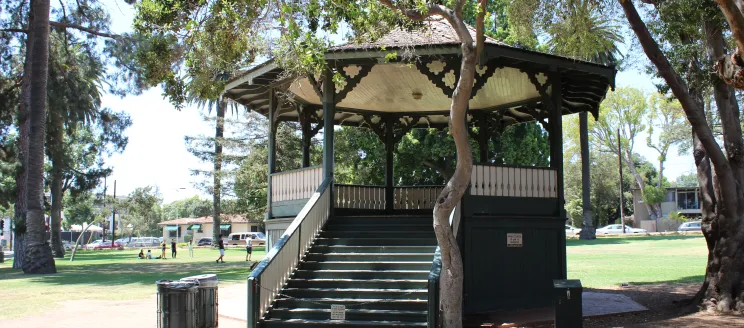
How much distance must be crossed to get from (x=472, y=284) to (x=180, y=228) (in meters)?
103

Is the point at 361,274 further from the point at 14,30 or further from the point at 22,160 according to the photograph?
the point at 22,160

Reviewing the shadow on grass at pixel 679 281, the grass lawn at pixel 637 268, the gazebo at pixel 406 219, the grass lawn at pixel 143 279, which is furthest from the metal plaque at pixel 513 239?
the shadow on grass at pixel 679 281

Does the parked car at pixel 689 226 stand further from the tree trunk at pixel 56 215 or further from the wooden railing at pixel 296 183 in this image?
the wooden railing at pixel 296 183

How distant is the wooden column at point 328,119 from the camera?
47.3 feet

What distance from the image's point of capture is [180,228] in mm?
109625

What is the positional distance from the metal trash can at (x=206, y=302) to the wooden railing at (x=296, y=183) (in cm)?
488

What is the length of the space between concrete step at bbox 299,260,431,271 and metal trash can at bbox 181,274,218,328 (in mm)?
2527

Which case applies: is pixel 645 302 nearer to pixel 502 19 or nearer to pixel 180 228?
pixel 502 19

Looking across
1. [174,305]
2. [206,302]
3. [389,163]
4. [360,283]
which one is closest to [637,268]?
[389,163]

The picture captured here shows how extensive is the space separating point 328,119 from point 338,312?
508 centimetres

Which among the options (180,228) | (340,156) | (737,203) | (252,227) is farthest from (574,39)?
(180,228)

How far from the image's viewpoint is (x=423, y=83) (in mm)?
16516

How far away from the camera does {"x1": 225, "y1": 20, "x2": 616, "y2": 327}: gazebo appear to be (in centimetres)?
1126

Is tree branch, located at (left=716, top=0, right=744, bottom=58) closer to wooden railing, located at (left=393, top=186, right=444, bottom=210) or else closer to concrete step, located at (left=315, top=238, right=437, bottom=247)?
concrete step, located at (left=315, top=238, right=437, bottom=247)
